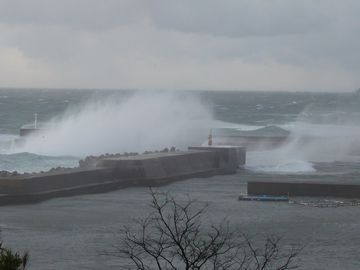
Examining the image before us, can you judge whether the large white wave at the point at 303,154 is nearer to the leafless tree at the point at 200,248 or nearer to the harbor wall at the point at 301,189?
the harbor wall at the point at 301,189

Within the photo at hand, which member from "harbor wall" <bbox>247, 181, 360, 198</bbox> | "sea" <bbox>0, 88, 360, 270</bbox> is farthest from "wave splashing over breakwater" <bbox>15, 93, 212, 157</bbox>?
"harbor wall" <bbox>247, 181, 360, 198</bbox>

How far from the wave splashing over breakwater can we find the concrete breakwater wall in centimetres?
850

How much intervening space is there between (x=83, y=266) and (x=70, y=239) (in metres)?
2.60

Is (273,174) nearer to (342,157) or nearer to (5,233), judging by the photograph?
(342,157)

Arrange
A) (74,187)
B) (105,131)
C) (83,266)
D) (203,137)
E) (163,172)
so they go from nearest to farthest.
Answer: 1. (83,266)
2. (74,187)
3. (163,172)
4. (105,131)
5. (203,137)

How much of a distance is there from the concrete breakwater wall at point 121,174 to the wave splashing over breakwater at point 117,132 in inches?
335

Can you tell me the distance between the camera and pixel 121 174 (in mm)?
26531

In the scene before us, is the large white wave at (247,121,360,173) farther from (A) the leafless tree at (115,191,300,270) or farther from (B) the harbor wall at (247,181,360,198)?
(A) the leafless tree at (115,191,300,270)

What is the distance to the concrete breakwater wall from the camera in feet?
73.3

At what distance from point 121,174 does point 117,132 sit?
16637 millimetres

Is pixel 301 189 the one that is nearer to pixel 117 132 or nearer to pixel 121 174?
pixel 121 174

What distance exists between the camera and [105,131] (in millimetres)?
43156

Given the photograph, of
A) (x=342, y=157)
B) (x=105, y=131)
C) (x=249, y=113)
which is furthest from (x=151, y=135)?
(x=249, y=113)

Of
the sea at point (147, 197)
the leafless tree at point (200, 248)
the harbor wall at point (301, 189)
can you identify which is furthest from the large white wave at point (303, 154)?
the leafless tree at point (200, 248)
